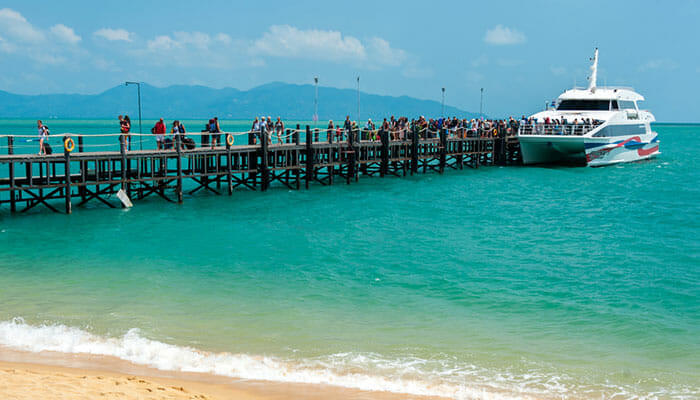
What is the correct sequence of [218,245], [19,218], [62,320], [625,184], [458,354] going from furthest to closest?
[625,184]
[19,218]
[218,245]
[62,320]
[458,354]

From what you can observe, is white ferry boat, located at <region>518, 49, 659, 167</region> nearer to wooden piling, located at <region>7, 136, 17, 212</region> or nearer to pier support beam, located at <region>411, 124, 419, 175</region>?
pier support beam, located at <region>411, 124, 419, 175</region>

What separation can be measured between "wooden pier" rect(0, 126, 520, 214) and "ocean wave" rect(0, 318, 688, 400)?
1325cm

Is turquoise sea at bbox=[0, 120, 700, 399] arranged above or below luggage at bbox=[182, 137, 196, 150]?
below

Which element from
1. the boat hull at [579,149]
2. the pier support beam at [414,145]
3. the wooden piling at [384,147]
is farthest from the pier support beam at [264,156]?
the boat hull at [579,149]

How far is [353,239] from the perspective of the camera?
20750 millimetres

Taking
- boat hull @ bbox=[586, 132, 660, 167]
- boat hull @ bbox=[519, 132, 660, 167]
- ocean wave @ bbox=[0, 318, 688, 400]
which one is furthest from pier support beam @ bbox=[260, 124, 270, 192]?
boat hull @ bbox=[586, 132, 660, 167]

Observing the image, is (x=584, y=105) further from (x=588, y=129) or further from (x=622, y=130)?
(x=588, y=129)

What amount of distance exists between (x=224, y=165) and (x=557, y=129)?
71.7 ft

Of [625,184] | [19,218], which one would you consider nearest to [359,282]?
[19,218]

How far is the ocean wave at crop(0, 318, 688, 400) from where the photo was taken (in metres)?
9.17

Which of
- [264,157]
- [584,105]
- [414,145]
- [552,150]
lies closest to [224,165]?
[264,157]

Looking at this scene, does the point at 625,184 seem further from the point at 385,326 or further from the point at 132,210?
the point at 385,326

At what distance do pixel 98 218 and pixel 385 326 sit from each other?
15.3 meters

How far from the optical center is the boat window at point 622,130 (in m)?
42.2
